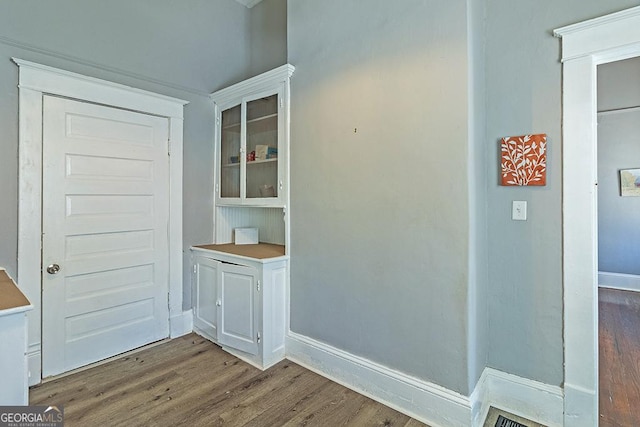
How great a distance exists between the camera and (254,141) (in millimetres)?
2910

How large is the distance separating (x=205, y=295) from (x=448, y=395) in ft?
6.88

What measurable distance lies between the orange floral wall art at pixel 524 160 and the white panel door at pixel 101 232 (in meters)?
2.68

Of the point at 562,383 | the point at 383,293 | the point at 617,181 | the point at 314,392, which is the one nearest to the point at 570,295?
the point at 562,383

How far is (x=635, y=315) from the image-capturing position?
11.8 ft

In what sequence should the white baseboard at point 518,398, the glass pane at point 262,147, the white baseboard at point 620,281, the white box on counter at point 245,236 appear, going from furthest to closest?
the white baseboard at point 620,281, the white box on counter at point 245,236, the glass pane at point 262,147, the white baseboard at point 518,398

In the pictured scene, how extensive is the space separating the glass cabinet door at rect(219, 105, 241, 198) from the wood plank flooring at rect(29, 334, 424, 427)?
1509mm

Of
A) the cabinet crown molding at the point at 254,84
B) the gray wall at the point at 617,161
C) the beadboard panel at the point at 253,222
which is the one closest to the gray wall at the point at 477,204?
the cabinet crown molding at the point at 254,84

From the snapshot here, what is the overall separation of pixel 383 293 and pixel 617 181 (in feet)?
15.7

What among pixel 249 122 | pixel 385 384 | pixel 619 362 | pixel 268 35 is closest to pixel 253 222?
pixel 249 122

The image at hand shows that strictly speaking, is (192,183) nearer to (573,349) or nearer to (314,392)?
(314,392)

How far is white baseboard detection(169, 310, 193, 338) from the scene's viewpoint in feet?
9.84

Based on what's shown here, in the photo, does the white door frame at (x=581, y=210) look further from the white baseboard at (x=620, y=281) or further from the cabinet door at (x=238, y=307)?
the white baseboard at (x=620, y=281)

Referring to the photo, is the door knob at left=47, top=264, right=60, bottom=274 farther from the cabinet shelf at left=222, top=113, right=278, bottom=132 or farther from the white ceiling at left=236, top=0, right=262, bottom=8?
Result: the white ceiling at left=236, top=0, right=262, bottom=8

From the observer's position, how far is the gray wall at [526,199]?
6.09ft
